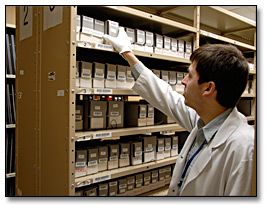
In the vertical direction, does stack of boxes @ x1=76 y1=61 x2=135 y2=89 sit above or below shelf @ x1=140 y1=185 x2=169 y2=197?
above

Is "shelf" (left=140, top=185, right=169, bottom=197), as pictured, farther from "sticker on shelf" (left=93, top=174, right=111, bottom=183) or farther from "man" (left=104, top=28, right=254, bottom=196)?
"man" (left=104, top=28, right=254, bottom=196)

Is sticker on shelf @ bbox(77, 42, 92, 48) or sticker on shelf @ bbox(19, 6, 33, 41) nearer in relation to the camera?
sticker on shelf @ bbox(77, 42, 92, 48)

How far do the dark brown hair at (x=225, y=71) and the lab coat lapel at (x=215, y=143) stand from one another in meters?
0.09

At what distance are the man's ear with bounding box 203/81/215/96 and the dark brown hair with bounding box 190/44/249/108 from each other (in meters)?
0.01

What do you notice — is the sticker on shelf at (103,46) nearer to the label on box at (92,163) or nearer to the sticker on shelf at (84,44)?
the sticker on shelf at (84,44)

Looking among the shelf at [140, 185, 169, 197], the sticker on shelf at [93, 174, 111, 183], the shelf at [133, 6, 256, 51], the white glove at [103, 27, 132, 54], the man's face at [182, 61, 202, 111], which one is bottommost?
the shelf at [140, 185, 169, 197]

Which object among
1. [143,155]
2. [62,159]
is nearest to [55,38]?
[62,159]

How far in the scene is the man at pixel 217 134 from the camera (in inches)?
40.7

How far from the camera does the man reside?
1.03 meters

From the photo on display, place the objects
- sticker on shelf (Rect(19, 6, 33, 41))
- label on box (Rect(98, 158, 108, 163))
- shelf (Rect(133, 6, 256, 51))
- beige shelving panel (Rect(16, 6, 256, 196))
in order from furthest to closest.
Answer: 1. shelf (Rect(133, 6, 256, 51))
2. sticker on shelf (Rect(19, 6, 33, 41))
3. label on box (Rect(98, 158, 108, 163))
4. beige shelving panel (Rect(16, 6, 256, 196))

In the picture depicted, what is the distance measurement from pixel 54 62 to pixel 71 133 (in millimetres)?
490

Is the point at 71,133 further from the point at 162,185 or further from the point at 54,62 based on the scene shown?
the point at 162,185

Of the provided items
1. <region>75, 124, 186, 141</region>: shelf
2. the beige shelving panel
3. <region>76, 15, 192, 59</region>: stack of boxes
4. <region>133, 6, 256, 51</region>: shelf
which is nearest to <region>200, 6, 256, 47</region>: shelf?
<region>133, 6, 256, 51</region>: shelf

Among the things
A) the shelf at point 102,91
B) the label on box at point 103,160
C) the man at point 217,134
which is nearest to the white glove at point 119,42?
the shelf at point 102,91
